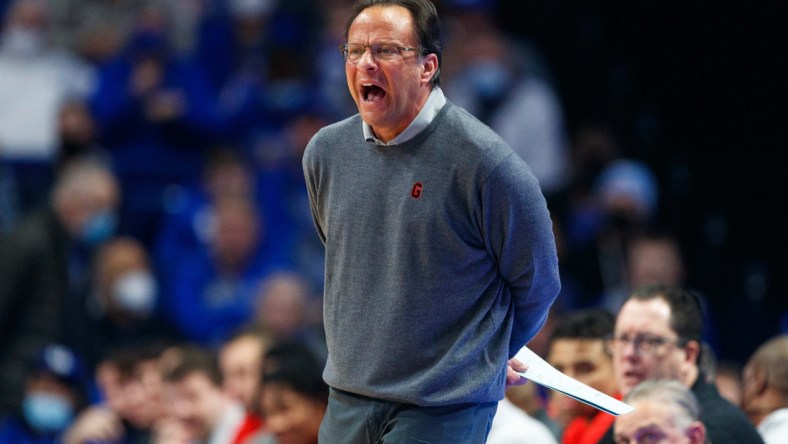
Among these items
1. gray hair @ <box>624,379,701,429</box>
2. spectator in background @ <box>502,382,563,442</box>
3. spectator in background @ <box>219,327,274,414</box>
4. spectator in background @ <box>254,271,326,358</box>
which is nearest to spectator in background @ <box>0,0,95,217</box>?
spectator in background @ <box>254,271,326,358</box>

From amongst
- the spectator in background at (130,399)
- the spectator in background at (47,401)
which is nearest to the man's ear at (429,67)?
the spectator in background at (130,399)

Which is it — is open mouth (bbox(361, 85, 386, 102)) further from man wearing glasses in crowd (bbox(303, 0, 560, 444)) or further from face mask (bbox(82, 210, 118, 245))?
face mask (bbox(82, 210, 118, 245))

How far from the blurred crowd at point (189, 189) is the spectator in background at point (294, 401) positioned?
1.24m

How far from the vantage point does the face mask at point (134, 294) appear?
27.0 ft

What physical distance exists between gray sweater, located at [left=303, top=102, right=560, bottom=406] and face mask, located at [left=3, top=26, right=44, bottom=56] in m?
6.87

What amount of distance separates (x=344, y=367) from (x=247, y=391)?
2.99 meters

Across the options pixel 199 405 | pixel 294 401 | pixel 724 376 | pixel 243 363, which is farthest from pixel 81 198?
pixel 724 376

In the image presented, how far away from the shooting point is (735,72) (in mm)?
8953

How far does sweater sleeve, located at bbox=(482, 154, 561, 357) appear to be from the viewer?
3410mm

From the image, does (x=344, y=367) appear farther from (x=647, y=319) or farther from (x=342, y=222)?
(x=647, y=319)

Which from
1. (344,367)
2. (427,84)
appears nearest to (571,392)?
(344,367)

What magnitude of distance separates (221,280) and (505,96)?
2.29 meters

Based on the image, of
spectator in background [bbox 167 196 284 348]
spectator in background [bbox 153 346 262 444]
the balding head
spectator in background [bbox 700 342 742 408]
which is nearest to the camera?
spectator in background [bbox 700 342 742 408]

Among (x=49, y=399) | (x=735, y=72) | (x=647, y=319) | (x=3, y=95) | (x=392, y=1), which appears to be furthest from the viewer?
(x=3, y=95)
